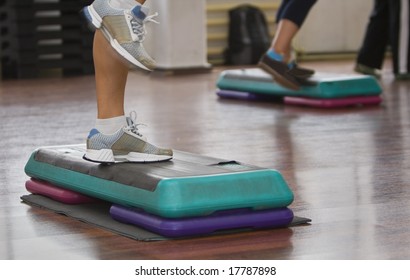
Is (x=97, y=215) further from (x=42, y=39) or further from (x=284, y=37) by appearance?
(x=42, y=39)

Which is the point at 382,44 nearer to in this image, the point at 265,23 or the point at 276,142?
the point at 265,23

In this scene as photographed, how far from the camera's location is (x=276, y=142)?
3.99 meters

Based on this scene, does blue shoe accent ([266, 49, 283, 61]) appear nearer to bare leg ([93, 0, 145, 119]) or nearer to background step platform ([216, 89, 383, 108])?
background step platform ([216, 89, 383, 108])

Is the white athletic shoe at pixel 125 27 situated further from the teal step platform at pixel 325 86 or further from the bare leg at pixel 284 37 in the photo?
the teal step platform at pixel 325 86

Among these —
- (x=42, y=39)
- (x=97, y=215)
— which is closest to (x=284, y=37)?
(x=97, y=215)

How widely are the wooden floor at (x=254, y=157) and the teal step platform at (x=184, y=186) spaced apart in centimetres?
8

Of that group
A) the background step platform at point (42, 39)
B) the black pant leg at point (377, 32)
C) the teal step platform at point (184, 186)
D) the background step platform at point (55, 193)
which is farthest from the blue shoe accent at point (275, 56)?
the background step platform at point (42, 39)

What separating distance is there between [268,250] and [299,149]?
1561 mm

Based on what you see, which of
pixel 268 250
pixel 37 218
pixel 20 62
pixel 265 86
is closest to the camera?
Answer: pixel 268 250

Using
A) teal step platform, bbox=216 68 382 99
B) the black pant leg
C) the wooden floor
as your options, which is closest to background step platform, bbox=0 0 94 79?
the wooden floor

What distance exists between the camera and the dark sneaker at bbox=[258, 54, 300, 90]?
16.8ft

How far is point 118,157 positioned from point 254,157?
95cm

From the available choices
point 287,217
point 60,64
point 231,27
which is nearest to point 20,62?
point 60,64

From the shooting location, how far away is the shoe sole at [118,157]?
2.67 m
